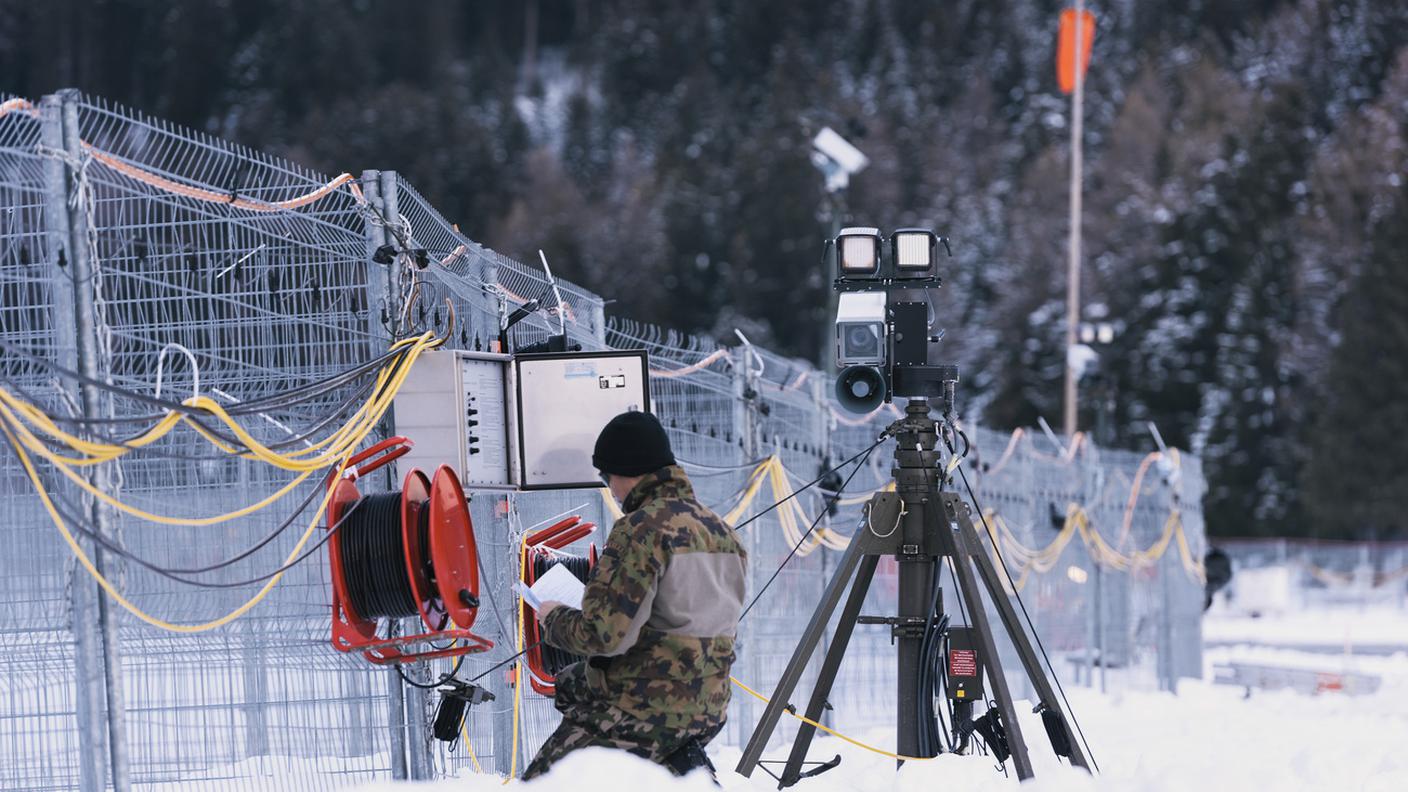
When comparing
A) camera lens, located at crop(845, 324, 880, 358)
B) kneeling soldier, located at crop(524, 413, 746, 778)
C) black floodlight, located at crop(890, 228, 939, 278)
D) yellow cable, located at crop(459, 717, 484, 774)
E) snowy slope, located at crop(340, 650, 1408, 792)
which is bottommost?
snowy slope, located at crop(340, 650, 1408, 792)

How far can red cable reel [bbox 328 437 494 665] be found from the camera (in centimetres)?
626

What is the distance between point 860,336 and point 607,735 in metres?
3.02

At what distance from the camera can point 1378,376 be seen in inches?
2400

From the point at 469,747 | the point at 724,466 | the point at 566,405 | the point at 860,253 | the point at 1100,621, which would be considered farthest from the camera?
the point at 1100,621

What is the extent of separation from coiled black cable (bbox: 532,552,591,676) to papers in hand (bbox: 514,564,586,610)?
145cm

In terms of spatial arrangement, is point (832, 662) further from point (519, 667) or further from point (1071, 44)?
point (1071, 44)

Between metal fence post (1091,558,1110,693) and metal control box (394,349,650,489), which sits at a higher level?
metal control box (394,349,650,489)

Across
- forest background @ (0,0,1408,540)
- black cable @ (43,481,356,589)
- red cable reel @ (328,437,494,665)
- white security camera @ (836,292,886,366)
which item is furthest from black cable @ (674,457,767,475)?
forest background @ (0,0,1408,540)

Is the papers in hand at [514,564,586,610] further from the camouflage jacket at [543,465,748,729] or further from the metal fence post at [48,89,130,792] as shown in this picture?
the metal fence post at [48,89,130,792]

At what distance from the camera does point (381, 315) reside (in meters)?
7.15

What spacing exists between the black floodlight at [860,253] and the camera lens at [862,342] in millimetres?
271

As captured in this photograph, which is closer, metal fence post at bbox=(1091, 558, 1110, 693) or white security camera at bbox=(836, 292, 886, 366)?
white security camera at bbox=(836, 292, 886, 366)

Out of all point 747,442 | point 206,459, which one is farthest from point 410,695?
point 747,442

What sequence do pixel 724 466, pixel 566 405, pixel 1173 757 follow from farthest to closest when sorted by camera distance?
1. pixel 724 466
2. pixel 1173 757
3. pixel 566 405
